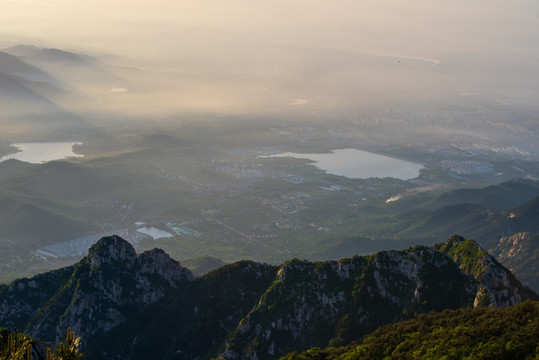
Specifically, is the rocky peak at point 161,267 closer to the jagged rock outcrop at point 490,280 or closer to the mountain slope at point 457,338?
the mountain slope at point 457,338

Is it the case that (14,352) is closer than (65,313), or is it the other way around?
(14,352)

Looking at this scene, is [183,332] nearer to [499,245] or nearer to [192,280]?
[192,280]

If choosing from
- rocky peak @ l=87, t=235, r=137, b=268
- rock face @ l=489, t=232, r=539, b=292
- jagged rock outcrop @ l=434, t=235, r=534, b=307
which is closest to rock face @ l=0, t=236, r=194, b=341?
rocky peak @ l=87, t=235, r=137, b=268

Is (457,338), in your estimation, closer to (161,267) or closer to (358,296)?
(358,296)

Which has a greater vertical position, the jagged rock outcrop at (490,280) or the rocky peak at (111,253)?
the jagged rock outcrop at (490,280)

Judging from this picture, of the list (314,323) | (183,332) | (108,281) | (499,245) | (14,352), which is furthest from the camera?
(499,245)

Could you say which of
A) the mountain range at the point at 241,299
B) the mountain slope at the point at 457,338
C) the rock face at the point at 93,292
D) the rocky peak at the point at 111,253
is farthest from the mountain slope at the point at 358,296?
the rocky peak at the point at 111,253

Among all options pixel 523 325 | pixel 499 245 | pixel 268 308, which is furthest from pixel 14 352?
pixel 499 245

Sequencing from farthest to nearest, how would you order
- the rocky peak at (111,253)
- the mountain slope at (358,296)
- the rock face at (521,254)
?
1. the rock face at (521,254)
2. the rocky peak at (111,253)
3. the mountain slope at (358,296)

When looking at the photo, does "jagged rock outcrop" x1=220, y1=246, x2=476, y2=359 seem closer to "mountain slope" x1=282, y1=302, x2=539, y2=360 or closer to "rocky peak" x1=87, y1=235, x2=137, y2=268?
"mountain slope" x1=282, y1=302, x2=539, y2=360
